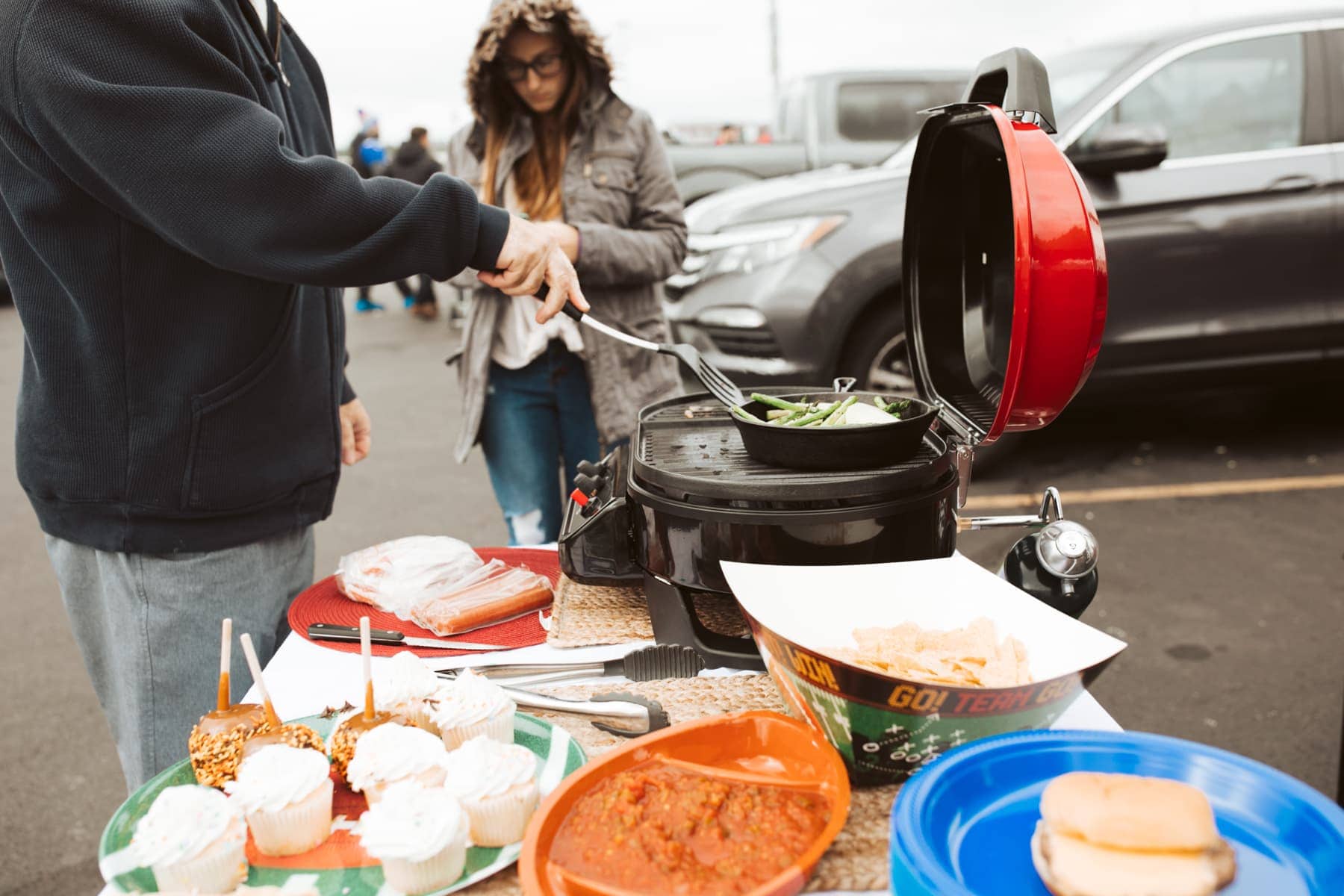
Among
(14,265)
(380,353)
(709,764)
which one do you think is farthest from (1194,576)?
(380,353)

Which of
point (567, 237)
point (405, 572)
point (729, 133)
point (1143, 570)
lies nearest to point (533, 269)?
point (405, 572)

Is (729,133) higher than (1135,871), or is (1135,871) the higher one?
(729,133)

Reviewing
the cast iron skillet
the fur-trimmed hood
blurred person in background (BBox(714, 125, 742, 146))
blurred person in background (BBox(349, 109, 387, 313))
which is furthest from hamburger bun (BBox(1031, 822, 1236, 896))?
blurred person in background (BBox(349, 109, 387, 313))

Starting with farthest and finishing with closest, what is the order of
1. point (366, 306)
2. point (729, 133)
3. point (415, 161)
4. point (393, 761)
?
1. point (366, 306)
2. point (729, 133)
3. point (415, 161)
4. point (393, 761)

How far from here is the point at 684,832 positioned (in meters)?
1.04

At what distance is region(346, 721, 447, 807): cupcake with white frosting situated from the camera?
45.8 inches

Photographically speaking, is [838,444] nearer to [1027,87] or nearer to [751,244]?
[1027,87]

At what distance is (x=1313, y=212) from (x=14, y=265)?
5.24 m

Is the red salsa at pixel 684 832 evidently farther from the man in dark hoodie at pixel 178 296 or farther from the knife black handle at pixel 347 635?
the man in dark hoodie at pixel 178 296

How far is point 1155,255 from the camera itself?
15.9ft

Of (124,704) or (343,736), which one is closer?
(343,736)

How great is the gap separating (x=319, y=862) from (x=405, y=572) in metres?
0.73

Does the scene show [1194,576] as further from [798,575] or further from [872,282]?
[798,575]

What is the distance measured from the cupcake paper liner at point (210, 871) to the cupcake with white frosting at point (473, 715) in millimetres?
277
